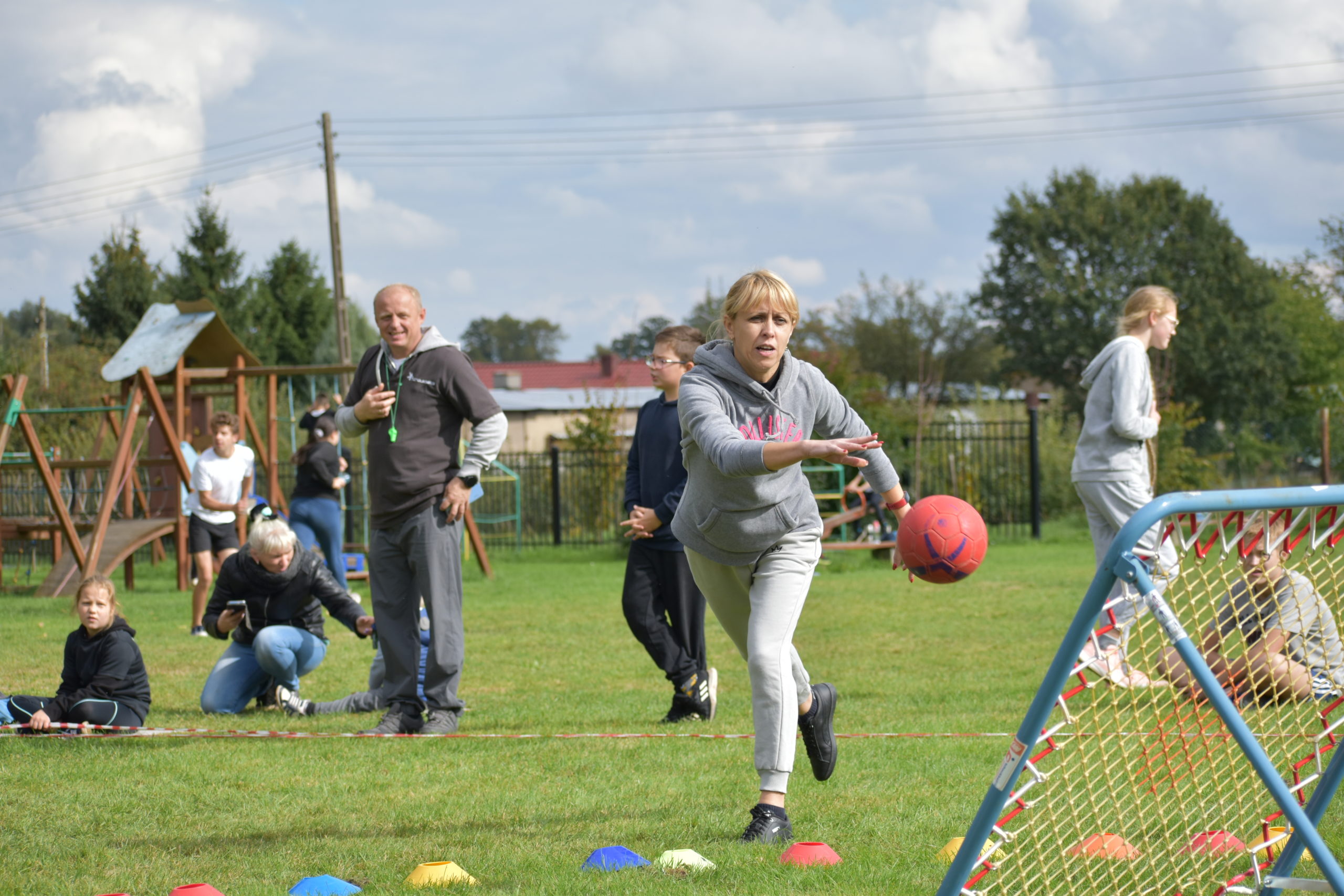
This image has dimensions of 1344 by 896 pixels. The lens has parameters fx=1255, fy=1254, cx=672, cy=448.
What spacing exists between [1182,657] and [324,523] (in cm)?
999

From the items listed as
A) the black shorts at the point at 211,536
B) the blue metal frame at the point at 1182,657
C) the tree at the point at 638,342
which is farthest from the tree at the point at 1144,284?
the blue metal frame at the point at 1182,657

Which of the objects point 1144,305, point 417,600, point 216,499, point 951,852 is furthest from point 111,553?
point 951,852

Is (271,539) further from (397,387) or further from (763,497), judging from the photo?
(763,497)

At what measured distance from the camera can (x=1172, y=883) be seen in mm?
3551

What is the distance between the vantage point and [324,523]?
1170 cm

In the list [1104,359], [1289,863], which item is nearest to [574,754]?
[1289,863]

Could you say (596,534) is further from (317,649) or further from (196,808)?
(196,808)

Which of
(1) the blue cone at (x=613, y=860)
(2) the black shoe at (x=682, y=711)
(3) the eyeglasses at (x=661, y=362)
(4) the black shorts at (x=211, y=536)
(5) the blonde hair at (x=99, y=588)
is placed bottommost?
(2) the black shoe at (x=682, y=711)

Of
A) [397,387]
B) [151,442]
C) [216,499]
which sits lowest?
[216,499]

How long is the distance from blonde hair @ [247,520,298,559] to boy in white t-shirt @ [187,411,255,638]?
3.99 metres

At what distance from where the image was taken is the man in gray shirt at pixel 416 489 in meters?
5.89

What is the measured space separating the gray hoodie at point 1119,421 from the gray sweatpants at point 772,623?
117 inches

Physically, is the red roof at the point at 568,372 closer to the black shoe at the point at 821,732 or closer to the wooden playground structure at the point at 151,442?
the wooden playground structure at the point at 151,442

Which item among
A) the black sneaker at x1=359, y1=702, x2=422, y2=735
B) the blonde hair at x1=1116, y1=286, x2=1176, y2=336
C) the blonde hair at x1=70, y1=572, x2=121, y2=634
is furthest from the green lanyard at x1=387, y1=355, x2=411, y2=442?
the blonde hair at x1=1116, y1=286, x2=1176, y2=336
